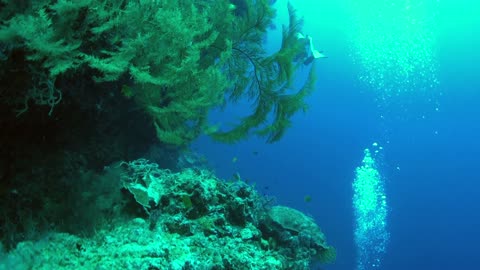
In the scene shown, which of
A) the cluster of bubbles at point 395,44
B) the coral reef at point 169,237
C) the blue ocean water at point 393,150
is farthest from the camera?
the blue ocean water at point 393,150

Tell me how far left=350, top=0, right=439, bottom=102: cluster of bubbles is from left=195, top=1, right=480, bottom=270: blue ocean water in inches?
32.2

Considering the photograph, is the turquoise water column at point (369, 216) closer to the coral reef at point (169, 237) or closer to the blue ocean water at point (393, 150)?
the blue ocean water at point (393, 150)

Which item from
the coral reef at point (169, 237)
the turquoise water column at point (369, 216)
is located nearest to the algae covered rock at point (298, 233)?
the coral reef at point (169, 237)

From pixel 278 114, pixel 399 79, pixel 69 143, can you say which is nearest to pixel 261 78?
pixel 278 114

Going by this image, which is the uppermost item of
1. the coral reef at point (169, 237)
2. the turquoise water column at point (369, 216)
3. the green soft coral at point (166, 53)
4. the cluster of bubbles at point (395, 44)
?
the cluster of bubbles at point (395, 44)

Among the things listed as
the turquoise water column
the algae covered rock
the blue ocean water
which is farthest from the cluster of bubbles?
the algae covered rock

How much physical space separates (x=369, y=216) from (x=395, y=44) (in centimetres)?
1924

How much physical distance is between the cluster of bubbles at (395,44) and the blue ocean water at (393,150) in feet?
2.68

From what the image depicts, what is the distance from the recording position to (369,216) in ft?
136

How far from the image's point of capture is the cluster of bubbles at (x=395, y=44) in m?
32.4

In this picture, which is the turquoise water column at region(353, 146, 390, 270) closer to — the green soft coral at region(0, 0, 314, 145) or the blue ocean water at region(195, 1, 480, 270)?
the blue ocean water at region(195, 1, 480, 270)

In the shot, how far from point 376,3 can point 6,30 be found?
113 feet

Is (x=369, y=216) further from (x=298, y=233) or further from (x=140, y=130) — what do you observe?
(x=140, y=130)

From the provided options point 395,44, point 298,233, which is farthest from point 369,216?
point 298,233
